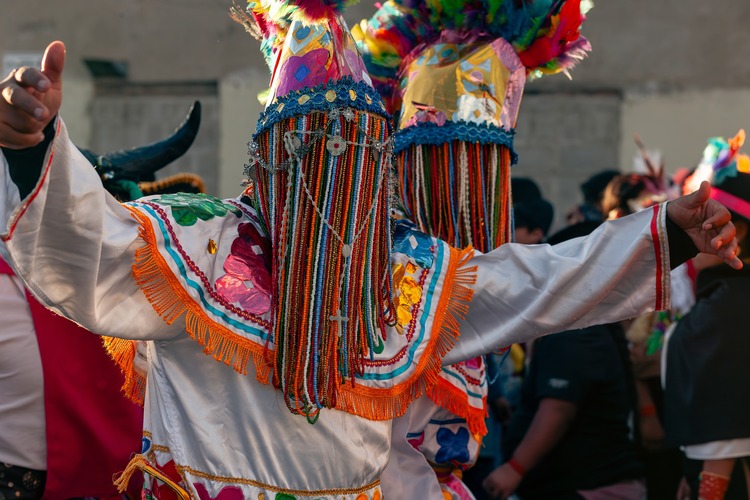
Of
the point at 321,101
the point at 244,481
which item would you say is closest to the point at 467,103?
the point at 321,101

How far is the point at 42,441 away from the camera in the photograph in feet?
9.96

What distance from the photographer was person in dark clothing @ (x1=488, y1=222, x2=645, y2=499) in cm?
447

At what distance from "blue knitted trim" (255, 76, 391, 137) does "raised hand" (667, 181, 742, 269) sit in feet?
2.66

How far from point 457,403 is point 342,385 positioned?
0.66m

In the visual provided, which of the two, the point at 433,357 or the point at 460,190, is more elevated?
the point at 460,190

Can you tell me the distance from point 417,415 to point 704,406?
142 centimetres

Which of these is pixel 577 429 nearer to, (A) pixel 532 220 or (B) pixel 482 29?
(A) pixel 532 220

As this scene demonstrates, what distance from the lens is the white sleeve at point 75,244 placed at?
199 centimetres

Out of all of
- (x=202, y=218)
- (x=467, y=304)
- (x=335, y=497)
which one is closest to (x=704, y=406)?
(x=467, y=304)

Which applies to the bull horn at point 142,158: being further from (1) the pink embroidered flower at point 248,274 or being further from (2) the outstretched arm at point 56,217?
(2) the outstretched arm at point 56,217

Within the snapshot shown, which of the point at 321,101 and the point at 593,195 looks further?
the point at 593,195

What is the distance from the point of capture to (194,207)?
249 cm

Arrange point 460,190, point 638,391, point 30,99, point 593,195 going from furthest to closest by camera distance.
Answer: point 593,195
point 638,391
point 460,190
point 30,99

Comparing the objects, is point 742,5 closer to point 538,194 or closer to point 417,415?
point 538,194
